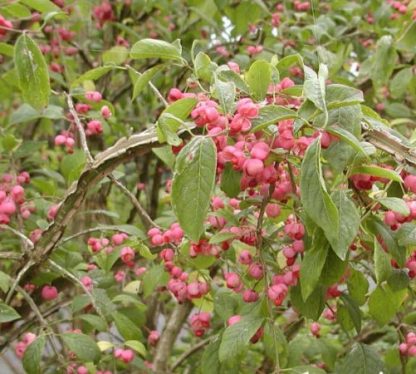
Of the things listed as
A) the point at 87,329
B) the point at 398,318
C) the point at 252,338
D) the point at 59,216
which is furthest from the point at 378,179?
the point at 87,329

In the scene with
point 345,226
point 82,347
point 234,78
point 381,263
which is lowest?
point 82,347

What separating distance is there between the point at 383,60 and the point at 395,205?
1.42 m

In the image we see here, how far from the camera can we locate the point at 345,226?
1.07 metres

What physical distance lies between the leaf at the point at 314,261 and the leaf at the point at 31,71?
786 millimetres

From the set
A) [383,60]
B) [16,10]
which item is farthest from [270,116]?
[383,60]

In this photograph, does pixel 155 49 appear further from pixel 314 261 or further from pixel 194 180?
pixel 314 261

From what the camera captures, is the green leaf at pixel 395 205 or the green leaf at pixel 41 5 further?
the green leaf at pixel 41 5

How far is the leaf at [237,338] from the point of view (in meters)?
1.25

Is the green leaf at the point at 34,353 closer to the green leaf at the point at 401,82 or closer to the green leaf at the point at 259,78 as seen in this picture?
the green leaf at the point at 259,78

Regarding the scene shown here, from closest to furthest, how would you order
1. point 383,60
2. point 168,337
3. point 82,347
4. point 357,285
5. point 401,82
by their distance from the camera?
point 357,285
point 82,347
point 383,60
point 401,82
point 168,337

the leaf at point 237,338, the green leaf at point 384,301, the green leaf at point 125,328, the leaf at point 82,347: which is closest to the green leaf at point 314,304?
the leaf at point 237,338

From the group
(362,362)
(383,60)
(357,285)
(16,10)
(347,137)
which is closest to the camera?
(347,137)

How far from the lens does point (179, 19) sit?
3256 millimetres

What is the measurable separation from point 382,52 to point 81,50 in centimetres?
132
